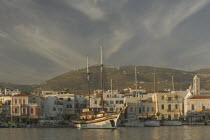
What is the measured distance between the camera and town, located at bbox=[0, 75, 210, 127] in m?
100

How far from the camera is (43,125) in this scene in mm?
97438

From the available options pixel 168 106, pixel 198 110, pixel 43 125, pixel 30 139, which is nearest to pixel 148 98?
pixel 168 106

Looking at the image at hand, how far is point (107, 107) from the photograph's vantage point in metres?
110

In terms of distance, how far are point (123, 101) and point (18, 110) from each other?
29335 mm

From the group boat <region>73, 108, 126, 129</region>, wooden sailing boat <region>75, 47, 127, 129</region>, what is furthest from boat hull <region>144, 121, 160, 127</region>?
boat <region>73, 108, 126, 129</region>

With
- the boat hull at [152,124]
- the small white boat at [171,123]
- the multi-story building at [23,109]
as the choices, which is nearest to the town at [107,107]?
the multi-story building at [23,109]

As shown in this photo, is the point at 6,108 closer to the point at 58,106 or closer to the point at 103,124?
the point at 58,106

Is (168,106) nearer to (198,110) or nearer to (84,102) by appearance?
(198,110)

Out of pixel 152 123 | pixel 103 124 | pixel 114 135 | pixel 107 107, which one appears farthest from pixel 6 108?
pixel 114 135

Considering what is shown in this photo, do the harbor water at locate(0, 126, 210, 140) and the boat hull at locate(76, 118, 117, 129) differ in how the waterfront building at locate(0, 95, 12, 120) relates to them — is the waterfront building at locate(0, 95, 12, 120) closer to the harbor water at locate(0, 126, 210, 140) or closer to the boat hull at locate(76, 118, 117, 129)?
the boat hull at locate(76, 118, 117, 129)

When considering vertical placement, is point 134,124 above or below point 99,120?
below

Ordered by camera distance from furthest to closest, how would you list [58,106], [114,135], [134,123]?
1. [58,106]
2. [134,123]
3. [114,135]

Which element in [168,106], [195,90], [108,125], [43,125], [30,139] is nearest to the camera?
[30,139]

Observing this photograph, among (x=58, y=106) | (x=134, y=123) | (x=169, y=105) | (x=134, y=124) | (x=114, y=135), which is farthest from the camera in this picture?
(x=58, y=106)
